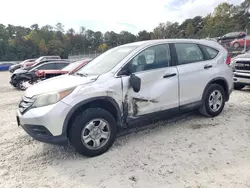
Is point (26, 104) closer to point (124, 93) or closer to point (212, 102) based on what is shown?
point (124, 93)

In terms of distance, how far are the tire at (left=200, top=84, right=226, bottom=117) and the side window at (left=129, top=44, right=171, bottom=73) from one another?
1.23 meters

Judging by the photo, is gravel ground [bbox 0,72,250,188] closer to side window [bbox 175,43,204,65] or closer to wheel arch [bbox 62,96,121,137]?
wheel arch [bbox 62,96,121,137]

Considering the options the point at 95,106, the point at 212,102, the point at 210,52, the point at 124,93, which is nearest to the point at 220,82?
the point at 212,102

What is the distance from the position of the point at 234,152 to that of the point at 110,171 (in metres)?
1.85

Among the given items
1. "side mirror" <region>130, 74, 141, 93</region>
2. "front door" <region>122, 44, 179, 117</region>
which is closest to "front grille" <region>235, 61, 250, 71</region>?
"front door" <region>122, 44, 179, 117</region>

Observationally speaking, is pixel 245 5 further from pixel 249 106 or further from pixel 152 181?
pixel 152 181

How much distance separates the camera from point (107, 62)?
377cm

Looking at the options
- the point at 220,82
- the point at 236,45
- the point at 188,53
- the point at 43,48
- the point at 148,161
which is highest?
the point at 43,48

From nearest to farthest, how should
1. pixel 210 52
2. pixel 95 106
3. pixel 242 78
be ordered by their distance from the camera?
pixel 95 106 < pixel 210 52 < pixel 242 78

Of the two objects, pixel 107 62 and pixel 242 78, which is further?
pixel 242 78

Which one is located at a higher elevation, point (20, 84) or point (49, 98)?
point (49, 98)

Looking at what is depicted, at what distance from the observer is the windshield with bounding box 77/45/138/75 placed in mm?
3538

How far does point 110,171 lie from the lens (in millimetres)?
2824

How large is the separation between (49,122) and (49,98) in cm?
34
